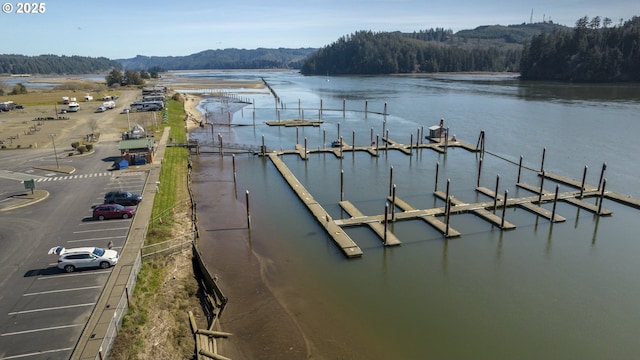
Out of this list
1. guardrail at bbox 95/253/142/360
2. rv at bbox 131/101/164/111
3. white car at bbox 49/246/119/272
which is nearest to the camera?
guardrail at bbox 95/253/142/360

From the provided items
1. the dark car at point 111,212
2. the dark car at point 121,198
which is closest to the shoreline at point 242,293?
the dark car at point 111,212

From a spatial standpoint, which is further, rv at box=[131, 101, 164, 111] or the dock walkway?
rv at box=[131, 101, 164, 111]

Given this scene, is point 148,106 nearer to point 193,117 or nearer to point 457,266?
point 193,117


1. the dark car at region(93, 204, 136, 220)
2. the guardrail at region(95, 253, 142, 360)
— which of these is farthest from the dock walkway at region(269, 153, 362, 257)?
the dark car at region(93, 204, 136, 220)

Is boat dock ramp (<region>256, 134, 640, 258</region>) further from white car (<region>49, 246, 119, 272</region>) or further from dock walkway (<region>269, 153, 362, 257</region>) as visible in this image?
white car (<region>49, 246, 119, 272</region>)

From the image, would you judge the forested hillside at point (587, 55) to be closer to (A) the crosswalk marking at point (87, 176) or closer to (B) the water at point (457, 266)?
(B) the water at point (457, 266)

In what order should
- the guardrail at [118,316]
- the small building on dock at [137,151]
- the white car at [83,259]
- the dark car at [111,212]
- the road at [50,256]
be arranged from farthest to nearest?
the small building on dock at [137,151] < the dark car at [111,212] < the white car at [83,259] < the road at [50,256] < the guardrail at [118,316]
